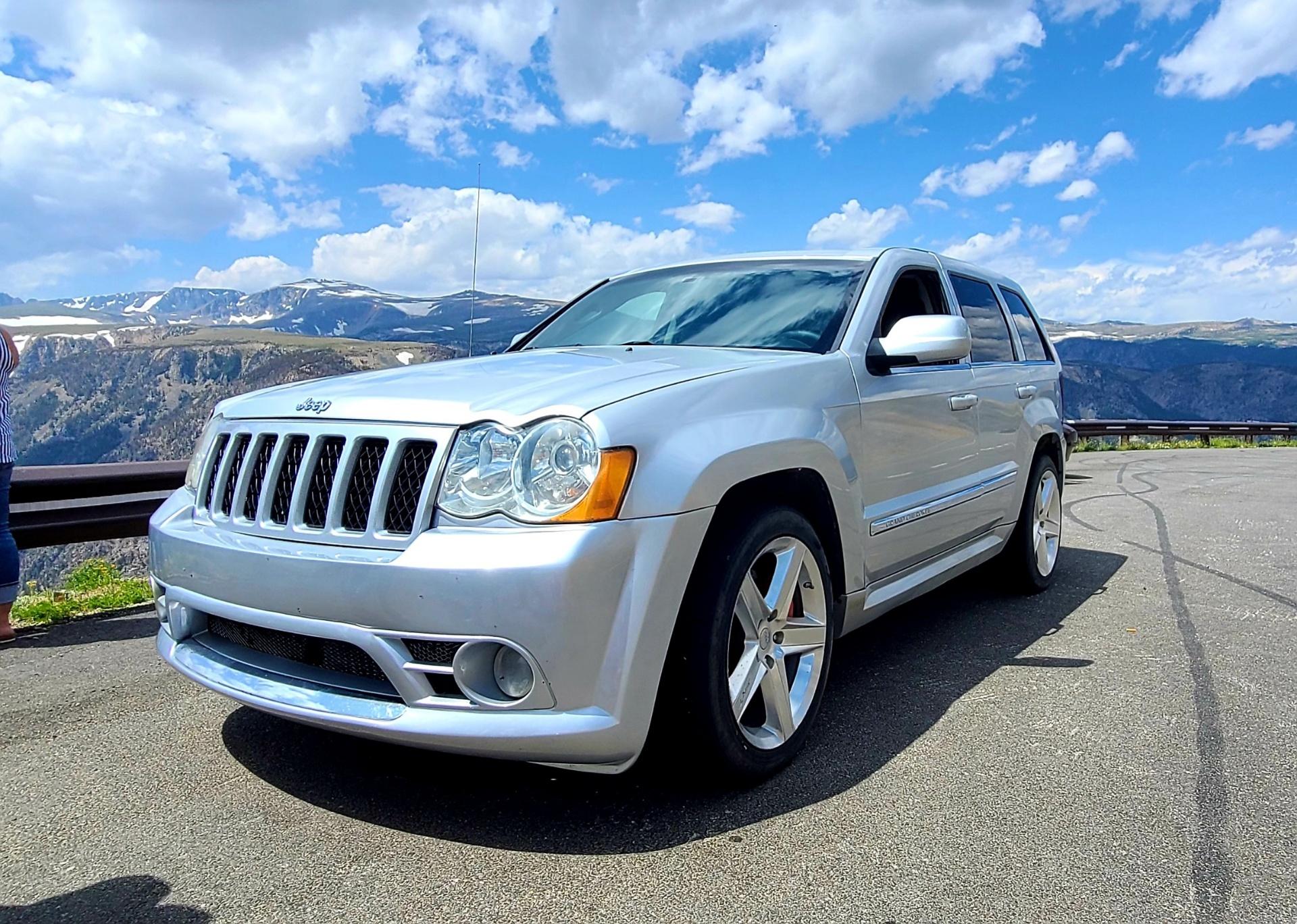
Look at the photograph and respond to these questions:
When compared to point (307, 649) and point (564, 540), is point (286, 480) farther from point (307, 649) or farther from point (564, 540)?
point (564, 540)

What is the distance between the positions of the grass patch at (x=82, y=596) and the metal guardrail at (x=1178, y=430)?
56.3 ft

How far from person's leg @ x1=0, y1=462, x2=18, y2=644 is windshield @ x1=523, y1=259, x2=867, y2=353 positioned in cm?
264

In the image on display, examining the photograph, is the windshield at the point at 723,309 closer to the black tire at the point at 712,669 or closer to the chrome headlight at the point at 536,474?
the black tire at the point at 712,669

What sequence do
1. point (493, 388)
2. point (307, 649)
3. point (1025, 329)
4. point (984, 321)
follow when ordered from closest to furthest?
point (307, 649), point (493, 388), point (984, 321), point (1025, 329)

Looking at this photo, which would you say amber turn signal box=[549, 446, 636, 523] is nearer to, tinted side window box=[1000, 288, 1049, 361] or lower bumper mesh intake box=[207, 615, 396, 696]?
lower bumper mesh intake box=[207, 615, 396, 696]

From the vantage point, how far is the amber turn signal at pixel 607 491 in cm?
232

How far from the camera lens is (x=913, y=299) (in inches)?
167

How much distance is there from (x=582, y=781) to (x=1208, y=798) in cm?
185

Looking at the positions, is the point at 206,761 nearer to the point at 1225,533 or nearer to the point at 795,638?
the point at 795,638

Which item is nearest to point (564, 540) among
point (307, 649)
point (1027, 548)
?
point (307, 649)

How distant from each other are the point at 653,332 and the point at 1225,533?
639cm

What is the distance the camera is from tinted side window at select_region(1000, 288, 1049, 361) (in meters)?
5.51

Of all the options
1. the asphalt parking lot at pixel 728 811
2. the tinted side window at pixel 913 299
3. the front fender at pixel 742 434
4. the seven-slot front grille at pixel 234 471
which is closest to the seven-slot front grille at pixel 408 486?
the front fender at pixel 742 434

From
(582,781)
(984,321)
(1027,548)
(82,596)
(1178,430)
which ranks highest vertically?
(984,321)
